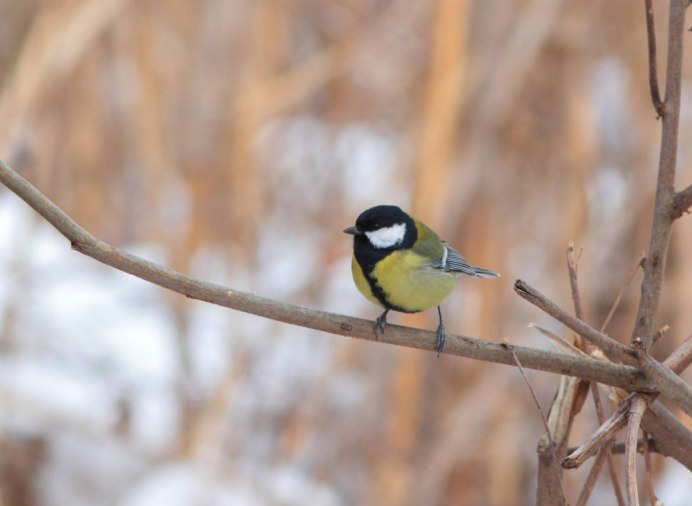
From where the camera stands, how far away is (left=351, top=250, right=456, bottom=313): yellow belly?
4.23 feet

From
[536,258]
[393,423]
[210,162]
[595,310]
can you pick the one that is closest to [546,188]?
[536,258]

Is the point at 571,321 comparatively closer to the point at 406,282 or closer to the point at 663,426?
the point at 663,426

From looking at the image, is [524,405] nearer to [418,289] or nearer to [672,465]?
[672,465]

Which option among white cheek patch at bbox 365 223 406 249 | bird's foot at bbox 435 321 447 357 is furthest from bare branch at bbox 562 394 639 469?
white cheek patch at bbox 365 223 406 249

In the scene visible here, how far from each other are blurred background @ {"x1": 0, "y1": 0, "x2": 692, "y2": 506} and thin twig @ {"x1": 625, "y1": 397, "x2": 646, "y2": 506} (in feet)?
5.18

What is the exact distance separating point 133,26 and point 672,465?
7.62 ft

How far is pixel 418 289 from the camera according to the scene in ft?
4.29

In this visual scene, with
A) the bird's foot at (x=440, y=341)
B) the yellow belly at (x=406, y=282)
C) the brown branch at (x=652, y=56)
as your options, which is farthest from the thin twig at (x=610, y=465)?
the yellow belly at (x=406, y=282)

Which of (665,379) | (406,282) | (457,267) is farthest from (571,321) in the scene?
(457,267)

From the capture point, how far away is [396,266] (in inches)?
51.9

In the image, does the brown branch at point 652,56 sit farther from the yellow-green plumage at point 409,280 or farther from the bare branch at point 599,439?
the yellow-green plumage at point 409,280

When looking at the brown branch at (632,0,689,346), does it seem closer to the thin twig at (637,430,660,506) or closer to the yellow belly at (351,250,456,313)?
the thin twig at (637,430,660,506)

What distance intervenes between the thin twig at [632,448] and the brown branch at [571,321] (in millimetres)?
42

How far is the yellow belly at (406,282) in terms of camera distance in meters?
1.29
